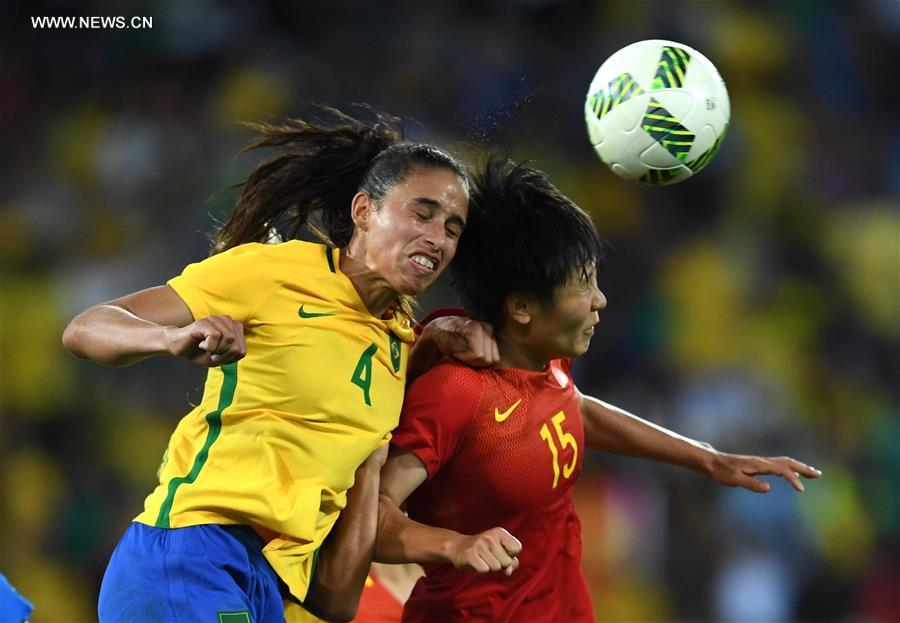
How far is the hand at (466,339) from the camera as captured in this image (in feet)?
10.9

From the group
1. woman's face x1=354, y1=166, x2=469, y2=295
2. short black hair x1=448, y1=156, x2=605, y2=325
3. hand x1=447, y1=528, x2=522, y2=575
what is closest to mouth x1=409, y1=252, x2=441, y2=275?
woman's face x1=354, y1=166, x2=469, y2=295

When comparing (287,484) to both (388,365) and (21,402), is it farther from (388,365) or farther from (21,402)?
(21,402)

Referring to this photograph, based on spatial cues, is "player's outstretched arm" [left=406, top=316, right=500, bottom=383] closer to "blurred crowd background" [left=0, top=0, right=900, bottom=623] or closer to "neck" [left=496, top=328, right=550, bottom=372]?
"neck" [left=496, top=328, right=550, bottom=372]

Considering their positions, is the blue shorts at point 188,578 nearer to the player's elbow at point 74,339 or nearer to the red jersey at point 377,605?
the player's elbow at point 74,339

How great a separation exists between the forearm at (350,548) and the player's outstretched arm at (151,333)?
1.99 feet

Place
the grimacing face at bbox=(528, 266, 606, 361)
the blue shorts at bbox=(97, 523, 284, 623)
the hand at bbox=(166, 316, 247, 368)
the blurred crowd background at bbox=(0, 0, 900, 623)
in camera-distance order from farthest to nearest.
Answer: the blurred crowd background at bbox=(0, 0, 900, 623) → the grimacing face at bbox=(528, 266, 606, 361) → the blue shorts at bbox=(97, 523, 284, 623) → the hand at bbox=(166, 316, 247, 368)

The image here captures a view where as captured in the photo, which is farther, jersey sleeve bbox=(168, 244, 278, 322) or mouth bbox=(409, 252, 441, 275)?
mouth bbox=(409, 252, 441, 275)

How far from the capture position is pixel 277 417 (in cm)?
304

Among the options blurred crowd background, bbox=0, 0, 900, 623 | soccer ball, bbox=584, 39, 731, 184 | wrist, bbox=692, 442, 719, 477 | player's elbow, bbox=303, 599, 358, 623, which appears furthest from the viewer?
blurred crowd background, bbox=0, 0, 900, 623

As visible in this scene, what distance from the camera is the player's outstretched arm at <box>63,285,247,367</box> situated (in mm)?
2539

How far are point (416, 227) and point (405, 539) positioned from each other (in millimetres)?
775

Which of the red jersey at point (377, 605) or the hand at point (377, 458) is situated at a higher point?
the hand at point (377, 458)

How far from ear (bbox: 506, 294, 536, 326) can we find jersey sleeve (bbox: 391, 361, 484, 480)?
0.21m

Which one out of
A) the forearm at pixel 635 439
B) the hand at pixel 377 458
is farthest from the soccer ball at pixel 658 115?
the hand at pixel 377 458
